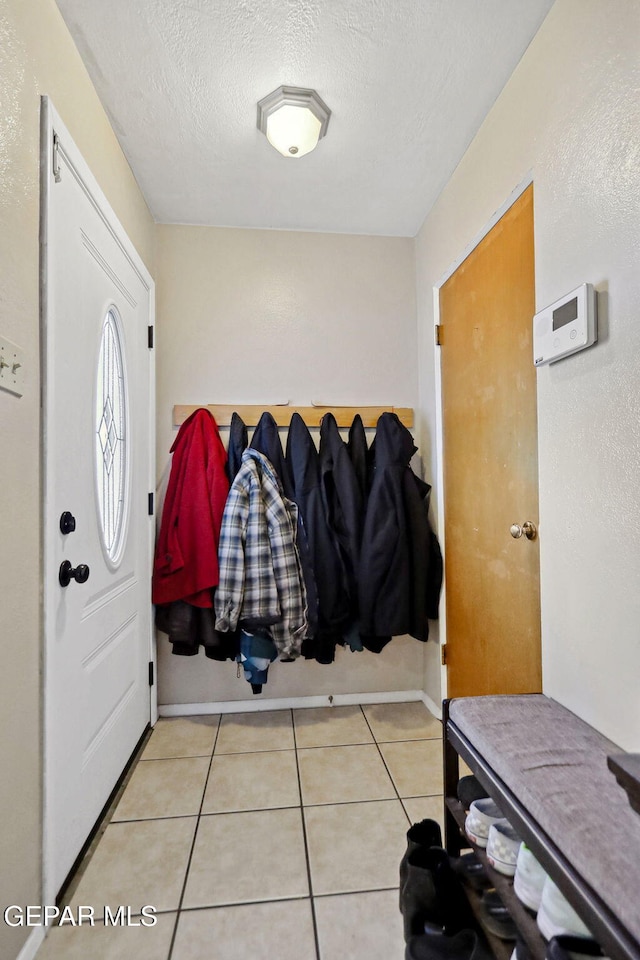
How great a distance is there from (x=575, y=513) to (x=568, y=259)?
0.68 m

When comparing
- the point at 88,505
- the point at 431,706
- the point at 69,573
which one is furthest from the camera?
the point at 431,706

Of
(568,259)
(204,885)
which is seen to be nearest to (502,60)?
(568,259)

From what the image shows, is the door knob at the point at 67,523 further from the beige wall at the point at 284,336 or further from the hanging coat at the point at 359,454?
the hanging coat at the point at 359,454

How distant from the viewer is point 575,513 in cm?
122

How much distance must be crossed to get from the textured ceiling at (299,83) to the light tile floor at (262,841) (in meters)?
2.46

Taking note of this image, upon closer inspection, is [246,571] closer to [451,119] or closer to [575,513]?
[575,513]

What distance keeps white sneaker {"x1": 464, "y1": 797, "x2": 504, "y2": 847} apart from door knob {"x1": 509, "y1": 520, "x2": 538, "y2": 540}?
2.42 feet

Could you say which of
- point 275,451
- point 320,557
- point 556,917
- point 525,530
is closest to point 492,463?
point 525,530

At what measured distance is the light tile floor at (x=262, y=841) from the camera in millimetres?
1157

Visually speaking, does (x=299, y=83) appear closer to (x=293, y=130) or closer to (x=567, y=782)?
(x=293, y=130)

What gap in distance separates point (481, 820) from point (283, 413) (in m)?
1.78

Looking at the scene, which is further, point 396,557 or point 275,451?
point 275,451

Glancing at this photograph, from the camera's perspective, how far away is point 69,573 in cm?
127

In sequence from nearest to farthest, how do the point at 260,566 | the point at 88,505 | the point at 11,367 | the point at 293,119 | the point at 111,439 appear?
the point at 11,367 < the point at 88,505 < the point at 293,119 < the point at 111,439 < the point at 260,566
